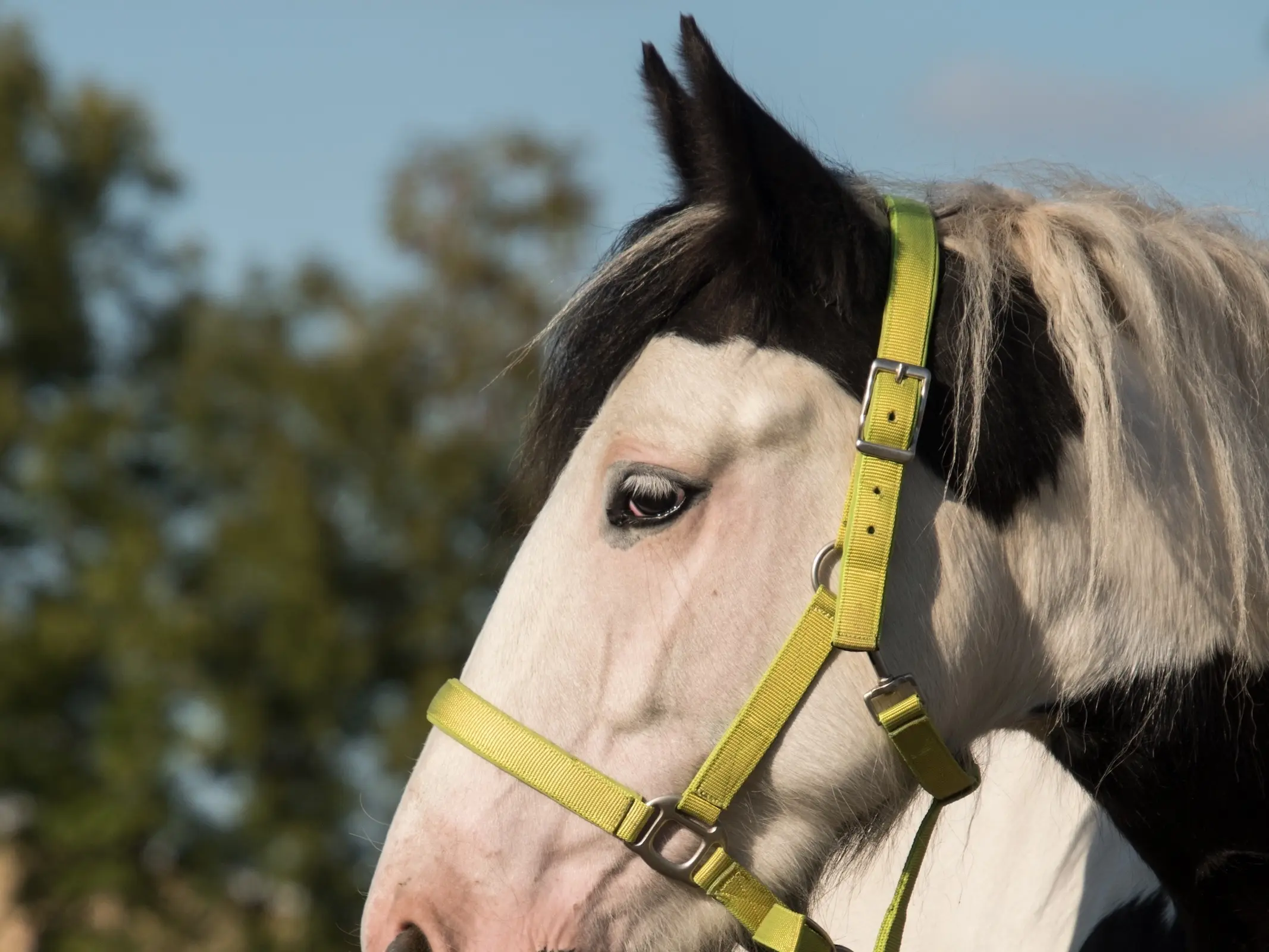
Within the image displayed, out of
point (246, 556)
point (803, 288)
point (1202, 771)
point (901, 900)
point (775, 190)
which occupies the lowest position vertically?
point (246, 556)

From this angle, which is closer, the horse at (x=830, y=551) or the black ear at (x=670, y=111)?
the horse at (x=830, y=551)

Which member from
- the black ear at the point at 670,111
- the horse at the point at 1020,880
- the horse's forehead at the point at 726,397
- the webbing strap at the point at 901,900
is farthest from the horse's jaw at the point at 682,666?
the horse at the point at 1020,880

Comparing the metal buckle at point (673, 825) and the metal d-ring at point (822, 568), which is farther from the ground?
the metal d-ring at point (822, 568)

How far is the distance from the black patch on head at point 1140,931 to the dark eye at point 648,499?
1.12m

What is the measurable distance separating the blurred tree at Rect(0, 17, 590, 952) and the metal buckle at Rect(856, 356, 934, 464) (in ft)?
44.6

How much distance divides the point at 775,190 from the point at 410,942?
3.71 feet

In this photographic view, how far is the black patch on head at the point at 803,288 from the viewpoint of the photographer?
196 centimetres

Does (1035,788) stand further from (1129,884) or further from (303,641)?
(303,641)

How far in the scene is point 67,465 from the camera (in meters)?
19.1

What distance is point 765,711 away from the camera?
190cm

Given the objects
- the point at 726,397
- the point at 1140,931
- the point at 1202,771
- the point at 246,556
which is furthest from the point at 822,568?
the point at 246,556

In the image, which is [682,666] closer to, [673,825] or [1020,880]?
[673,825]

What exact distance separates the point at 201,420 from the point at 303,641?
3948mm

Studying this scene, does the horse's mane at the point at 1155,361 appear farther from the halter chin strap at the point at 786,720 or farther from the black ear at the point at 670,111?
the black ear at the point at 670,111
